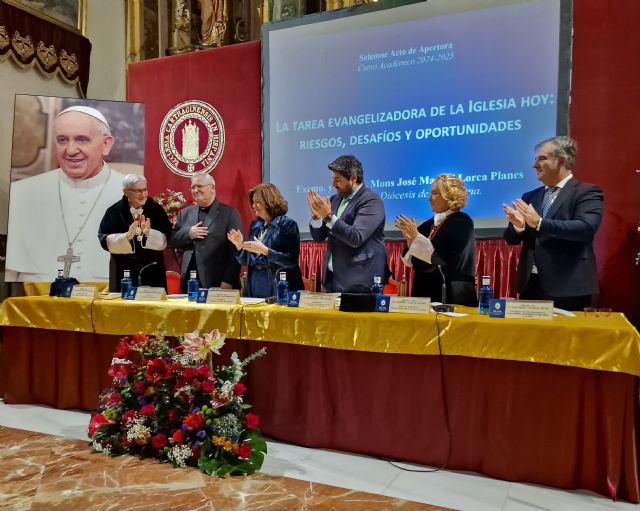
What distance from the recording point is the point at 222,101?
4980 millimetres

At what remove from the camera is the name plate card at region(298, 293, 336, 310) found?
2.54 m

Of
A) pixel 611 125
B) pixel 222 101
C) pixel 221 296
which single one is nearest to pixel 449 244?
pixel 221 296

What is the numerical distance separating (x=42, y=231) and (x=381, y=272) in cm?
277

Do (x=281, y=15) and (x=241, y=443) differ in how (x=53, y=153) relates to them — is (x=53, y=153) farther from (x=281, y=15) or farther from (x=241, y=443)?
(x=241, y=443)

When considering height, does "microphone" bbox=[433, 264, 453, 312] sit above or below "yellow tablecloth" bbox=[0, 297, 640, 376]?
above

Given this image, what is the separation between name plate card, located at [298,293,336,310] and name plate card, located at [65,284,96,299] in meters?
1.39

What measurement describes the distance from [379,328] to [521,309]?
607mm

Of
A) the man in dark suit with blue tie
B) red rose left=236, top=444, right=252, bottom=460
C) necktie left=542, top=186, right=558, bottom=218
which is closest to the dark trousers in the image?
the man in dark suit with blue tie

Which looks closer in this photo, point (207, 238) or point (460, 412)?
point (460, 412)

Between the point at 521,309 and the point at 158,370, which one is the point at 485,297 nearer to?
the point at 521,309

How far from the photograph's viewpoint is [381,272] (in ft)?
10.7

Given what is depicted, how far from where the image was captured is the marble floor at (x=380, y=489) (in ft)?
6.47

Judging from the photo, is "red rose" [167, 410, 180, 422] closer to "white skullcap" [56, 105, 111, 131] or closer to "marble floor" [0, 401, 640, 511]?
"marble floor" [0, 401, 640, 511]

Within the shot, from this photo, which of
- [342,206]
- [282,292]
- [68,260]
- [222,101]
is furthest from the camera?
[222,101]
